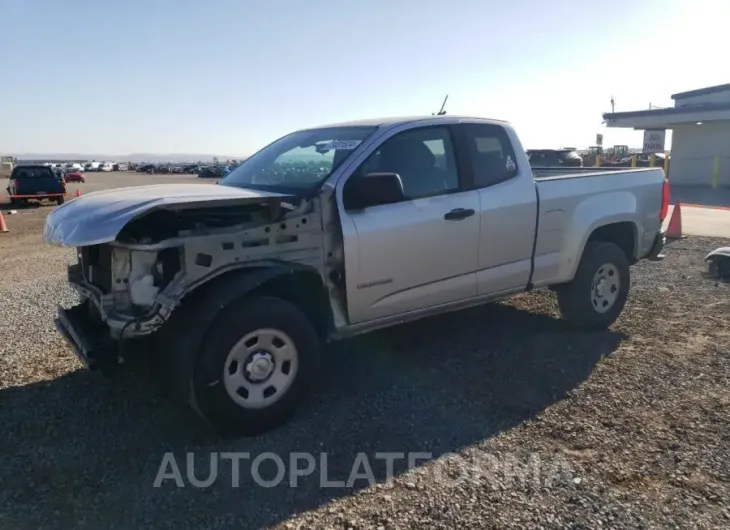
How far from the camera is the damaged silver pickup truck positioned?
366 centimetres

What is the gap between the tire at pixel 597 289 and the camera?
5.79 meters

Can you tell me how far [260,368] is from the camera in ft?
12.6

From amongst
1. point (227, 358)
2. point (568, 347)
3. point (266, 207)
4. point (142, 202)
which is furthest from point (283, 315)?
point (568, 347)

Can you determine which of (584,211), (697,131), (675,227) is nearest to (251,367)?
(584,211)

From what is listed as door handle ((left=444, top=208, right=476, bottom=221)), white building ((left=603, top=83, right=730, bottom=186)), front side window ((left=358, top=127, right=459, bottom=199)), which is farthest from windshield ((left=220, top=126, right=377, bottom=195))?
white building ((left=603, top=83, right=730, bottom=186))

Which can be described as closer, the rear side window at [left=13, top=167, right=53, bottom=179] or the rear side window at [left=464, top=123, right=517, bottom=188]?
the rear side window at [left=464, top=123, right=517, bottom=188]

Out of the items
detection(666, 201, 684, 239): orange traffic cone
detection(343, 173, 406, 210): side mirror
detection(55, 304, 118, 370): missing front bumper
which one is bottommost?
detection(666, 201, 684, 239): orange traffic cone

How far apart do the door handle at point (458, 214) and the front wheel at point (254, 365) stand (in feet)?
4.58

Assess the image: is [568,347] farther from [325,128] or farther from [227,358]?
[227,358]

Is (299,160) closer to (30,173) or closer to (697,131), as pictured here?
(30,173)

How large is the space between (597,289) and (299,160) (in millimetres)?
3163

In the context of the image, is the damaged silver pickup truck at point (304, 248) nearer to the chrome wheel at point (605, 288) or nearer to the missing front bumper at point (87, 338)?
the missing front bumper at point (87, 338)

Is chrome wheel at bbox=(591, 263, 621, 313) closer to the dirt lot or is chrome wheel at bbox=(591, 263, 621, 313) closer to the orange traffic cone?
the dirt lot

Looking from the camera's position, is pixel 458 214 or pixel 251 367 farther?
pixel 458 214
